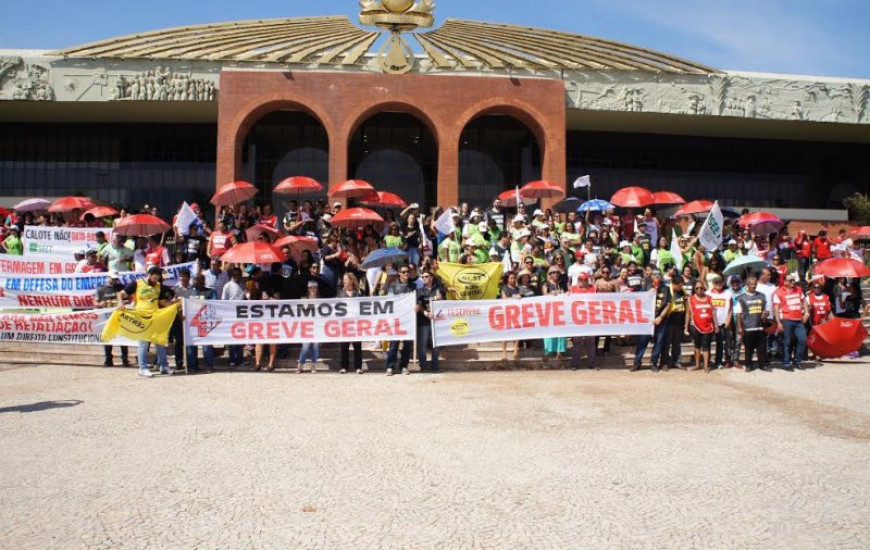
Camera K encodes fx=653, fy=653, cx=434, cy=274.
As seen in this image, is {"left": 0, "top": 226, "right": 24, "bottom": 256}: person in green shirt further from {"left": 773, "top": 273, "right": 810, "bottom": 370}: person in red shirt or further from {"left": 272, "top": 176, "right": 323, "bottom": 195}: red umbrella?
{"left": 773, "top": 273, "right": 810, "bottom": 370}: person in red shirt

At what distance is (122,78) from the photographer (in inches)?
906

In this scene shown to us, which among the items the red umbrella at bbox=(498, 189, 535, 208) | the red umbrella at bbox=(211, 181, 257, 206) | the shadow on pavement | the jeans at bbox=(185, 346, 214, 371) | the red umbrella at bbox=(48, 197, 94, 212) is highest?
the red umbrella at bbox=(498, 189, 535, 208)

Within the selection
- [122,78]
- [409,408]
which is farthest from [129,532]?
[122,78]

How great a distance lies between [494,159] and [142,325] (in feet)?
60.7

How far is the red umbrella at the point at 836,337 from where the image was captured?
1225 cm

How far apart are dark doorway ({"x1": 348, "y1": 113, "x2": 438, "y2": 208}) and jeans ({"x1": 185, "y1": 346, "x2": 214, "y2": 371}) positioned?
16.2 m

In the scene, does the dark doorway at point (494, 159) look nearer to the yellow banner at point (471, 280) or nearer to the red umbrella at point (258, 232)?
the red umbrella at point (258, 232)

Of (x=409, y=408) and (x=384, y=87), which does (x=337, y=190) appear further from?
(x=409, y=408)

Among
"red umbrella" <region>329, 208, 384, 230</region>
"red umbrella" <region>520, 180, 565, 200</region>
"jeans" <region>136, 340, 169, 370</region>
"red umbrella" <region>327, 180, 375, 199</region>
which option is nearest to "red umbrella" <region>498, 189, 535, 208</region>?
"red umbrella" <region>520, 180, 565, 200</region>

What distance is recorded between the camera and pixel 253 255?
1123 centimetres

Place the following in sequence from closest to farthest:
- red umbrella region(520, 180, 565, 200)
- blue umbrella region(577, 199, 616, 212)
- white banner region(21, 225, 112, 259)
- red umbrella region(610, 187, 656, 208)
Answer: white banner region(21, 225, 112, 259)
red umbrella region(610, 187, 656, 208)
blue umbrella region(577, 199, 616, 212)
red umbrella region(520, 180, 565, 200)

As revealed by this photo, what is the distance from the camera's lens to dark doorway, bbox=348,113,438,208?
2641 centimetres

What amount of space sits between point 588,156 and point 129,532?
27582mm

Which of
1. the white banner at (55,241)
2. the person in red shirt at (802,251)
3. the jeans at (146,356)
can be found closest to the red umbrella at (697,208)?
the person in red shirt at (802,251)
